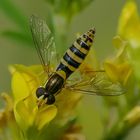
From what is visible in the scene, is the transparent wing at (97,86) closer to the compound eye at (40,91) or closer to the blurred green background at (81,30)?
the compound eye at (40,91)

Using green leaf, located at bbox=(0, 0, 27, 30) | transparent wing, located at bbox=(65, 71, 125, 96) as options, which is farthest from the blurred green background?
transparent wing, located at bbox=(65, 71, 125, 96)

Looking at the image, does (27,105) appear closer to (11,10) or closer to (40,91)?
(40,91)

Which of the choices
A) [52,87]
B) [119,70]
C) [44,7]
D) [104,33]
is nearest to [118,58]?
[119,70]

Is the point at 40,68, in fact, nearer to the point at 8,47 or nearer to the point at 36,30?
the point at 36,30

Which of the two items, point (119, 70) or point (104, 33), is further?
point (104, 33)

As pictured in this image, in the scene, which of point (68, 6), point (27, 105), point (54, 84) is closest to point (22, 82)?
point (27, 105)

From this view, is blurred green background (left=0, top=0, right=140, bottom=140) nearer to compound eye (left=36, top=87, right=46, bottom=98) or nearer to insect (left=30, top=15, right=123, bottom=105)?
insect (left=30, top=15, right=123, bottom=105)
